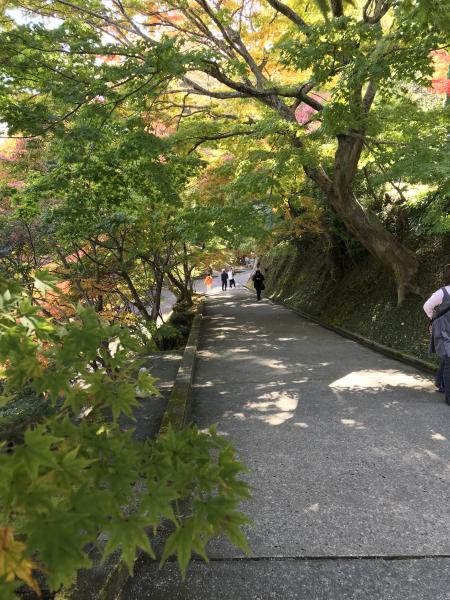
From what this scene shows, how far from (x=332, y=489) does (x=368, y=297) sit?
885 centimetres

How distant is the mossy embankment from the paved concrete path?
1.73 m

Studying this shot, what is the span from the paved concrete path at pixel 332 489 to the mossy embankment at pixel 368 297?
173 centimetres

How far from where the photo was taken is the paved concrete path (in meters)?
2.40

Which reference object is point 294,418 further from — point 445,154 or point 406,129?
point 406,129

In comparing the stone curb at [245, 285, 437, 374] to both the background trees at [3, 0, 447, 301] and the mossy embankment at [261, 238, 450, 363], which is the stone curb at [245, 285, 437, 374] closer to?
the mossy embankment at [261, 238, 450, 363]

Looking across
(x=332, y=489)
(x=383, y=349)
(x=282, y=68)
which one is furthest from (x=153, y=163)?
(x=332, y=489)

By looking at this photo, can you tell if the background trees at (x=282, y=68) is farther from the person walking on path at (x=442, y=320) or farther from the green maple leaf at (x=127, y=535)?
the green maple leaf at (x=127, y=535)

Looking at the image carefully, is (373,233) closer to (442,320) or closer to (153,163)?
(442,320)

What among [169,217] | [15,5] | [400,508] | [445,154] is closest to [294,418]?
[400,508]

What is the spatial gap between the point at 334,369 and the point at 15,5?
946 centimetres

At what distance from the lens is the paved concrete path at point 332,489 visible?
2400mm

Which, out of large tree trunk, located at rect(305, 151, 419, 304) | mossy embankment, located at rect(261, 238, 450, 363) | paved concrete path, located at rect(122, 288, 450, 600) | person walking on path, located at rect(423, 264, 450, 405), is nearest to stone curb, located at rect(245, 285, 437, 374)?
mossy embankment, located at rect(261, 238, 450, 363)

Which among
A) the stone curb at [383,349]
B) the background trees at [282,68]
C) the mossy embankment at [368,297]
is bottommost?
the stone curb at [383,349]

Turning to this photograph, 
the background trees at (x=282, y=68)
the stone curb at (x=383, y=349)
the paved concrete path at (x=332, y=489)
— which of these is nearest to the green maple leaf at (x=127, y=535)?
the paved concrete path at (x=332, y=489)
